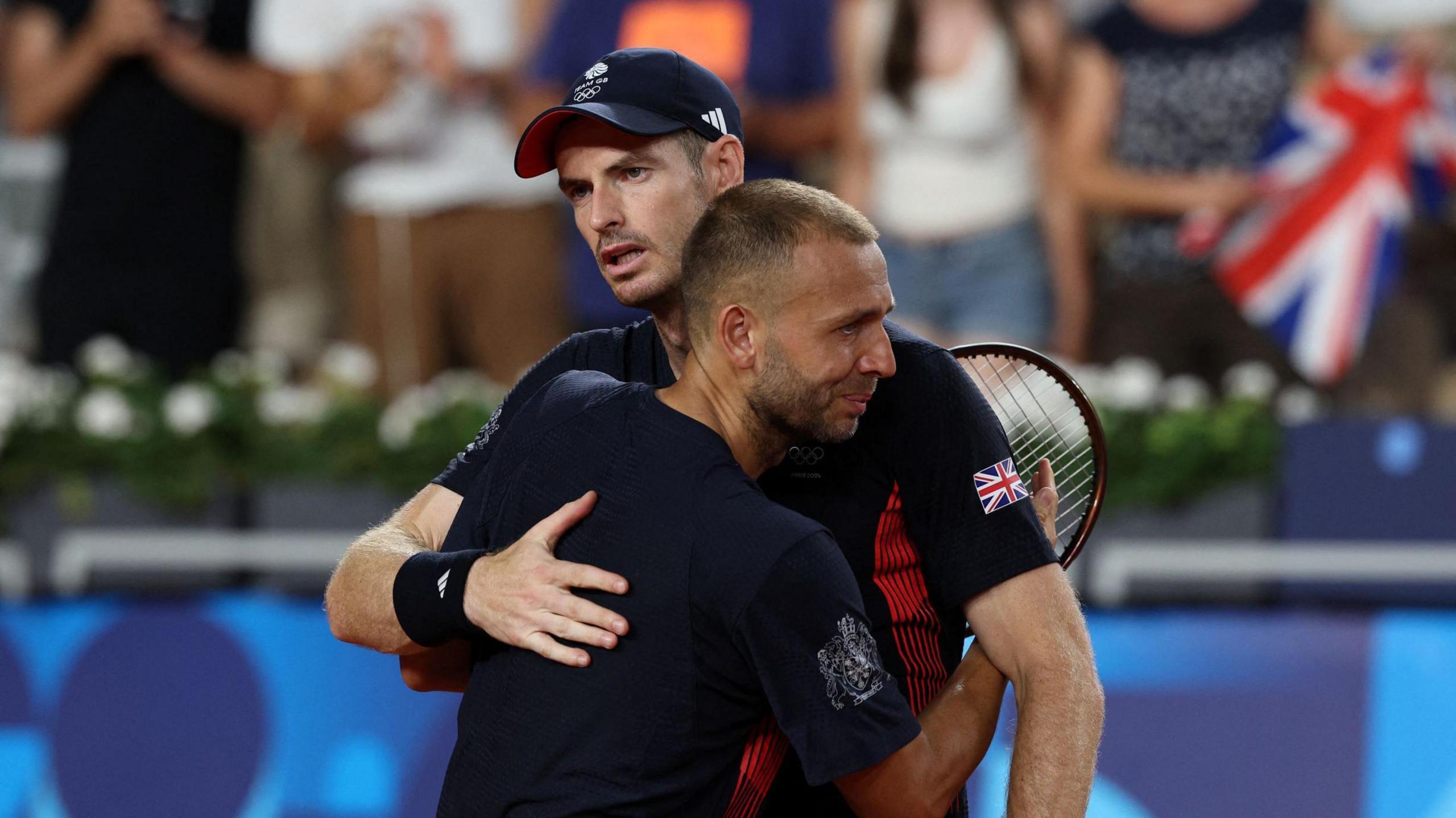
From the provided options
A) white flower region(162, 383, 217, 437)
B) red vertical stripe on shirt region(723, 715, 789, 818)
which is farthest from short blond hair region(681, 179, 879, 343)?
white flower region(162, 383, 217, 437)

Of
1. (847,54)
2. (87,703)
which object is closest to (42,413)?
(87,703)

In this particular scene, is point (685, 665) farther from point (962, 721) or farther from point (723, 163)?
point (723, 163)

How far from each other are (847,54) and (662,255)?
354 centimetres

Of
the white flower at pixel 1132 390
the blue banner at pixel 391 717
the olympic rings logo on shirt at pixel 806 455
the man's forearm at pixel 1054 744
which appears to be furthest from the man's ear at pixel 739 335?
the white flower at pixel 1132 390

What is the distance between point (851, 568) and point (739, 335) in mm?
406

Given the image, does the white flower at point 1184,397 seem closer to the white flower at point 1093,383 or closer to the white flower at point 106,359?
the white flower at point 1093,383

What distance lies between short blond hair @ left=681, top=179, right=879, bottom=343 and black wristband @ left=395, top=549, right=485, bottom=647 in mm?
490

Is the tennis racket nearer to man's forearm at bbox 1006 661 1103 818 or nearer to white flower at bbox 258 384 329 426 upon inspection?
man's forearm at bbox 1006 661 1103 818

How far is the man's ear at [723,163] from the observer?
2.92 metres

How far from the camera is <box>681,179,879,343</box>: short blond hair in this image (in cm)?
238

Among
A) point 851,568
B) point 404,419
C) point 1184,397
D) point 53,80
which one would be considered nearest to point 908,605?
point 851,568

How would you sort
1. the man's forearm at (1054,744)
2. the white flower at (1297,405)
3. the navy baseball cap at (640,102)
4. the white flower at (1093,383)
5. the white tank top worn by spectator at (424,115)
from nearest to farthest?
the man's forearm at (1054,744)
the navy baseball cap at (640,102)
the white flower at (1297,405)
the white flower at (1093,383)
the white tank top worn by spectator at (424,115)

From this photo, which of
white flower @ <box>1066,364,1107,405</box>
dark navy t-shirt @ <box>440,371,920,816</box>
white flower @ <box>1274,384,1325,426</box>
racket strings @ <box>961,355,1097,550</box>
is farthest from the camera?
white flower @ <box>1066,364,1107,405</box>

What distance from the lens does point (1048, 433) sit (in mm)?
3605
